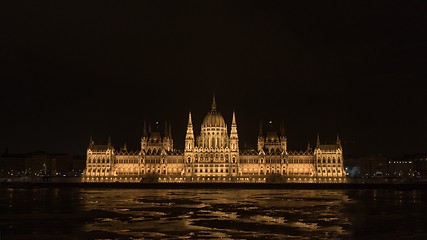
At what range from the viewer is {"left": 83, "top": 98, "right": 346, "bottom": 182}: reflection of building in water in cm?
17325

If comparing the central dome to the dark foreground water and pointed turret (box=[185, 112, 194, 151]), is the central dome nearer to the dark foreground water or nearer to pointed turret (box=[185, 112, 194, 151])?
pointed turret (box=[185, 112, 194, 151])

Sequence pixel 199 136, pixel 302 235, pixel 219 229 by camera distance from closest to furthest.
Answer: pixel 302 235, pixel 219 229, pixel 199 136

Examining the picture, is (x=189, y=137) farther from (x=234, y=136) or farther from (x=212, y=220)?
(x=212, y=220)

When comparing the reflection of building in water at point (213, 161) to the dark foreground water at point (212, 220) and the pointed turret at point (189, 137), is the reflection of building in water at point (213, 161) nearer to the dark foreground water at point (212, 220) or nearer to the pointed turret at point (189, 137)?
the pointed turret at point (189, 137)

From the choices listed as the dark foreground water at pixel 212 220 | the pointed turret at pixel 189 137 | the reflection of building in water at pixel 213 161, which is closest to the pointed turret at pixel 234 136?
the reflection of building in water at pixel 213 161

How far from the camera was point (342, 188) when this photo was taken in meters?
120

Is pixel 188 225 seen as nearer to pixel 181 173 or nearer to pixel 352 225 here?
pixel 352 225

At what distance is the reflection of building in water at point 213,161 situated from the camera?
17325cm

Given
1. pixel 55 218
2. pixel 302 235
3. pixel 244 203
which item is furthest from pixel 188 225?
pixel 244 203

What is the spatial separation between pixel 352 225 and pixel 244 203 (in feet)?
82.4

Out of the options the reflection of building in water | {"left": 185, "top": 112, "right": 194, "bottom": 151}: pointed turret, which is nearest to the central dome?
the reflection of building in water

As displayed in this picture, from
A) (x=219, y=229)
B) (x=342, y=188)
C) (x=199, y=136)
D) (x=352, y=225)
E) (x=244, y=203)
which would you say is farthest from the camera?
(x=199, y=136)

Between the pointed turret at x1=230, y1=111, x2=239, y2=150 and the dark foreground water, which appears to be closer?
the dark foreground water

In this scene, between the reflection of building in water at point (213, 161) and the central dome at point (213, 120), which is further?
the central dome at point (213, 120)
